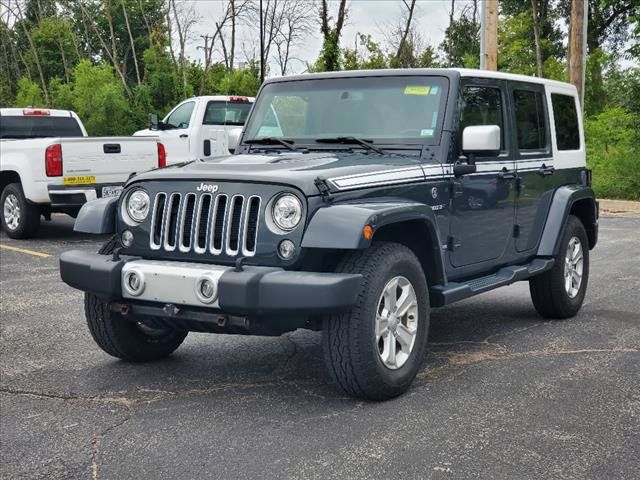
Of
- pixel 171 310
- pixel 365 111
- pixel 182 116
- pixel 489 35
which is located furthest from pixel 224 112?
pixel 171 310

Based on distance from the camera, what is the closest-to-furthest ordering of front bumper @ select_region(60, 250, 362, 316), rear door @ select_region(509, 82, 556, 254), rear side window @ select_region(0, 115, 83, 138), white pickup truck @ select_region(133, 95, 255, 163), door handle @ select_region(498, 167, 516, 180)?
front bumper @ select_region(60, 250, 362, 316) < door handle @ select_region(498, 167, 516, 180) < rear door @ select_region(509, 82, 556, 254) < rear side window @ select_region(0, 115, 83, 138) < white pickup truck @ select_region(133, 95, 255, 163)

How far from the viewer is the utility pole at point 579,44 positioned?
20.8m

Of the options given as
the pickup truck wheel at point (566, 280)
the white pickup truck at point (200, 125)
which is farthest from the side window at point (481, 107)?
the white pickup truck at point (200, 125)

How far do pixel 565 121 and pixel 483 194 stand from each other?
6.03 feet

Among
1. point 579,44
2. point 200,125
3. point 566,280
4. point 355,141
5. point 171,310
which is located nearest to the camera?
point 171,310

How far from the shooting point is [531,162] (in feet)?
21.9

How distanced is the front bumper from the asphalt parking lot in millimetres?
613

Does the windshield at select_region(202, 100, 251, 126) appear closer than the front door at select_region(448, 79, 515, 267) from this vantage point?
No

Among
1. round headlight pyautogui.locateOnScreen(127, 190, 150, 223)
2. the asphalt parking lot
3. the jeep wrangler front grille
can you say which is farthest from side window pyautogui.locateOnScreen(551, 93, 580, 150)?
round headlight pyautogui.locateOnScreen(127, 190, 150, 223)

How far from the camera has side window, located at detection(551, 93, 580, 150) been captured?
7.23 metres

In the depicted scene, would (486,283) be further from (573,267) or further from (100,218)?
(100,218)

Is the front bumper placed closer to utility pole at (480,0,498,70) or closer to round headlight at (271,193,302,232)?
round headlight at (271,193,302,232)

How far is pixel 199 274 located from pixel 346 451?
1157 millimetres

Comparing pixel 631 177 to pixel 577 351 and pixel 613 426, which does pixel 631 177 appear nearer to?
pixel 577 351
